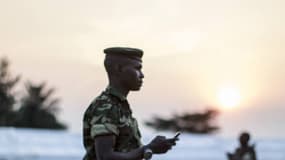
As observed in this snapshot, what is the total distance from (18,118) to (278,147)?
25.6 m

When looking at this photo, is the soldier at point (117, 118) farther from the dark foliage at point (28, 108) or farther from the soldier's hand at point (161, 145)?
the dark foliage at point (28, 108)

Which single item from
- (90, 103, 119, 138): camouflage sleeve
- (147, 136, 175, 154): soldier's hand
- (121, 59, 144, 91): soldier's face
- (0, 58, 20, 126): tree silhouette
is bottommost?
(147, 136, 175, 154): soldier's hand

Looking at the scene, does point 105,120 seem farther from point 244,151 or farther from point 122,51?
point 244,151

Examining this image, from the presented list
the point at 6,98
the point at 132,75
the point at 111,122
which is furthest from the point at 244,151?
the point at 6,98

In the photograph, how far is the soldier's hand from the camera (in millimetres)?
3754

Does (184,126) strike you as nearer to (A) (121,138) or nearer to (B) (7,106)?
(B) (7,106)

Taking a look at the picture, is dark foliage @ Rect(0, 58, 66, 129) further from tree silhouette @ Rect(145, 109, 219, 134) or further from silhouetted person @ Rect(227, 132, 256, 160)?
silhouetted person @ Rect(227, 132, 256, 160)

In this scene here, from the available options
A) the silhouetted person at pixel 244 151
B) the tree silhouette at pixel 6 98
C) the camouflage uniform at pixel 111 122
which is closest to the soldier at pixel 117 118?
the camouflage uniform at pixel 111 122

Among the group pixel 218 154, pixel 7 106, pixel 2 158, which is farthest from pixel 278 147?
pixel 7 106

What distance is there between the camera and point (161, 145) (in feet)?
12.3

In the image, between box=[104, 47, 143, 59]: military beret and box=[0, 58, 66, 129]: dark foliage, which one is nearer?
box=[104, 47, 143, 59]: military beret

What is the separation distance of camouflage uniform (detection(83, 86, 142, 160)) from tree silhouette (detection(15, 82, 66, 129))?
40.4m

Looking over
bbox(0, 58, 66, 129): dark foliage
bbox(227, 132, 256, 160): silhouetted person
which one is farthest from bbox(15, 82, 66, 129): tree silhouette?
bbox(227, 132, 256, 160): silhouetted person

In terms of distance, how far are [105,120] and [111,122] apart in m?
0.03
